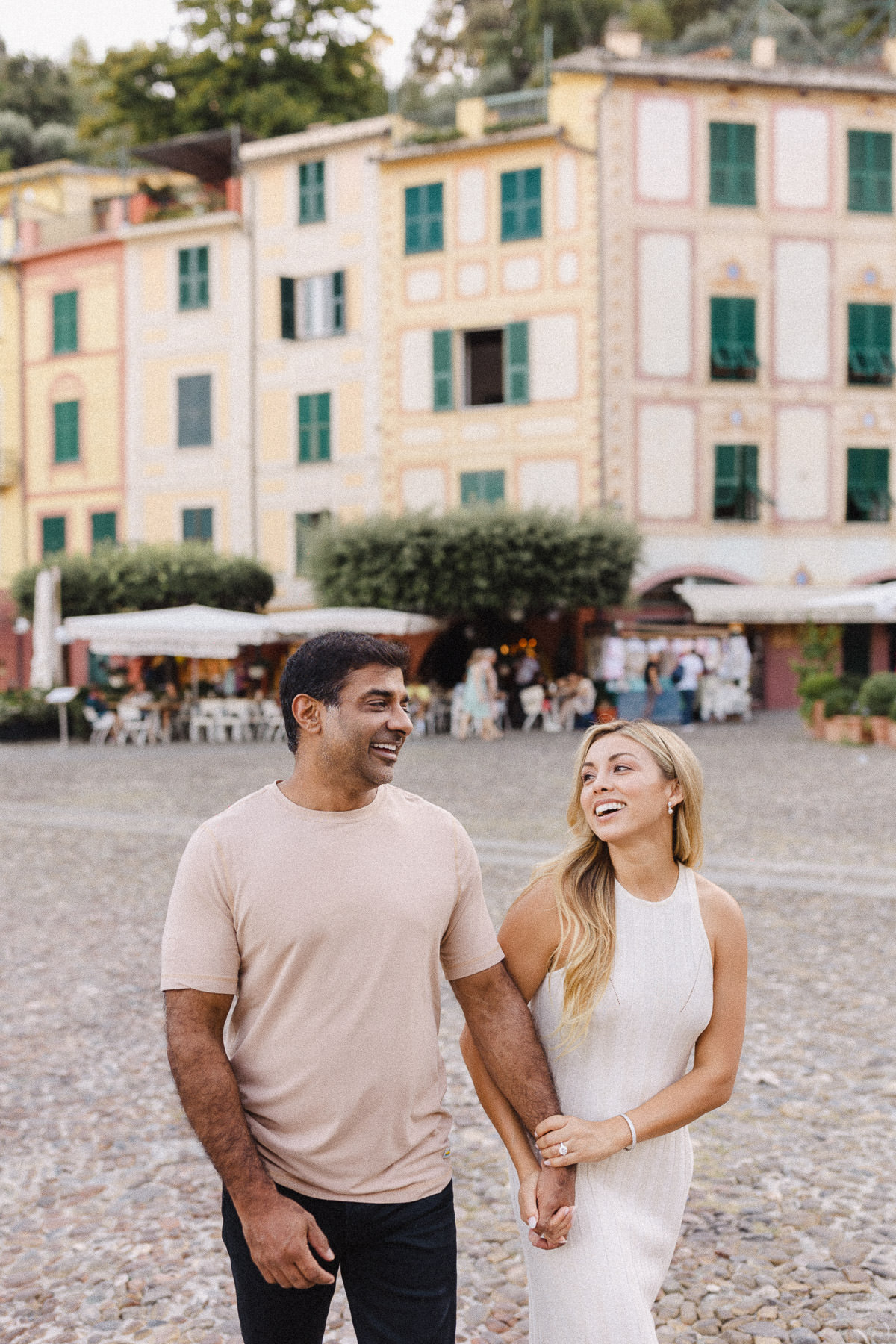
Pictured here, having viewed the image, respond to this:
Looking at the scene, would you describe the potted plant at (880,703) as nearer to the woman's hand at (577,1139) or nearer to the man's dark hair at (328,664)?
the woman's hand at (577,1139)

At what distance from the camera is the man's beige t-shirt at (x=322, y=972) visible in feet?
6.53

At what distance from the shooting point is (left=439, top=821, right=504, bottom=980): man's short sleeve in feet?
7.05

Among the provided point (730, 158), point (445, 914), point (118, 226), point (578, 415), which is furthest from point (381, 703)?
point (118, 226)

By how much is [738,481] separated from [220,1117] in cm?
2592

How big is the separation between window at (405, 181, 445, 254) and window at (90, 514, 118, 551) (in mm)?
9412

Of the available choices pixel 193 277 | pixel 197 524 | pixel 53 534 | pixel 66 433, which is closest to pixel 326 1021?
pixel 197 524

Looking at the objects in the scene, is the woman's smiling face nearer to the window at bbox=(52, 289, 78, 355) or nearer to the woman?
the woman

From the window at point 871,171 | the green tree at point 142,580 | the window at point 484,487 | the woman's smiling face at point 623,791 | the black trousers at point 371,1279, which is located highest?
the window at point 871,171

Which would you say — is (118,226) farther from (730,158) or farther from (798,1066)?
(798,1066)

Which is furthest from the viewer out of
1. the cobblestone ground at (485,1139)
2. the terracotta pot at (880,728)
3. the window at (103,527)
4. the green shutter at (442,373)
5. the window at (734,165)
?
the window at (103,527)

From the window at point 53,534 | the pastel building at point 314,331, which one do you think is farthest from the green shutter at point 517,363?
the window at point 53,534

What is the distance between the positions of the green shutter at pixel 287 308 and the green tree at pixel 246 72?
6.74 metres

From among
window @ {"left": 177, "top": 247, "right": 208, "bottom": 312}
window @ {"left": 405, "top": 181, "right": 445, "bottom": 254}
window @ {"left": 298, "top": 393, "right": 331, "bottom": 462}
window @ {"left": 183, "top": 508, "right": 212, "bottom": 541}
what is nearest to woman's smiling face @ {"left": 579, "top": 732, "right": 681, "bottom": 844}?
window @ {"left": 405, "top": 181, "right": 445, "bottom": 254}

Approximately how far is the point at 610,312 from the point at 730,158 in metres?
4.14
